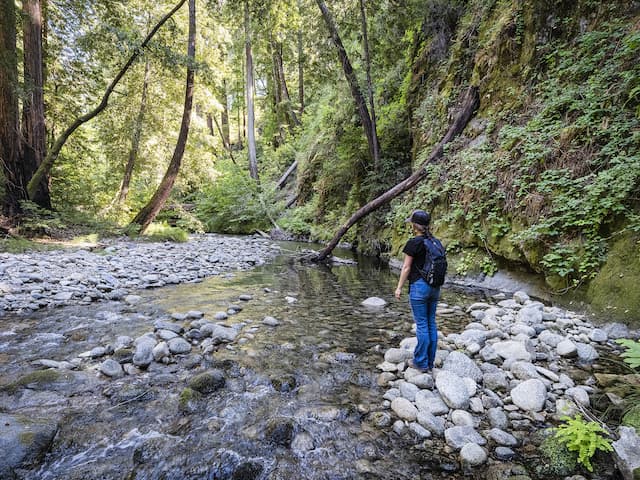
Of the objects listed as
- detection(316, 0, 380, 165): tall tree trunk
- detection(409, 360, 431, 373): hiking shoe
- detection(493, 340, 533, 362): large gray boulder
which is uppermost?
detection(316, 0, 380, 165): tall tree trunk

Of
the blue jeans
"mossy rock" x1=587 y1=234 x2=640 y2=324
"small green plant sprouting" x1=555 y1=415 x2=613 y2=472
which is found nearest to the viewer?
"small green plant sprouting" x1=555 y1=415 x2=613 y2=472

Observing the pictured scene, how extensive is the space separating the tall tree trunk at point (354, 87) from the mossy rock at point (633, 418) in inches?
368

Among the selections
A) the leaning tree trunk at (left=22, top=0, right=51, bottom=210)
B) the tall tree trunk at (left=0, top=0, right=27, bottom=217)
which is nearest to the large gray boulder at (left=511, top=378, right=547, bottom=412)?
the tall tree trunk at (left=0, top=0, right=27, bottom=217)

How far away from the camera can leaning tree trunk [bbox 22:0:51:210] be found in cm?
841

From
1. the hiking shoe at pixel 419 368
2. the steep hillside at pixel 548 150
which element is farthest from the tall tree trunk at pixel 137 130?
the hiking shoe at pixel 419 368

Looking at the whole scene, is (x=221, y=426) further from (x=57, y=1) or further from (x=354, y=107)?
(x=57, y=1)

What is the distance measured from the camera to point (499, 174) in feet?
20.2

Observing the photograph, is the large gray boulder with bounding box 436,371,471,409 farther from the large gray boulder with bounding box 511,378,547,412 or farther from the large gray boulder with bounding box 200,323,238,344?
the large gray boulder with bounding box 200,323,238,344

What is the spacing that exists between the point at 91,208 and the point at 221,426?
40.6 feet

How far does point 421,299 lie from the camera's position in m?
3.02

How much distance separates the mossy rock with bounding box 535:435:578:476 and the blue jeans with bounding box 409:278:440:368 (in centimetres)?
109

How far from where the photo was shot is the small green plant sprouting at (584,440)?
1.85 metres

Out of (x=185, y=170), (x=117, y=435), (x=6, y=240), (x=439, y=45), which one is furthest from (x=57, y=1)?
(x=117, y=435)

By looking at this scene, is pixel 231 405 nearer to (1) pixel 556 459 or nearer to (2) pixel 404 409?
(2) pixel 404 409
